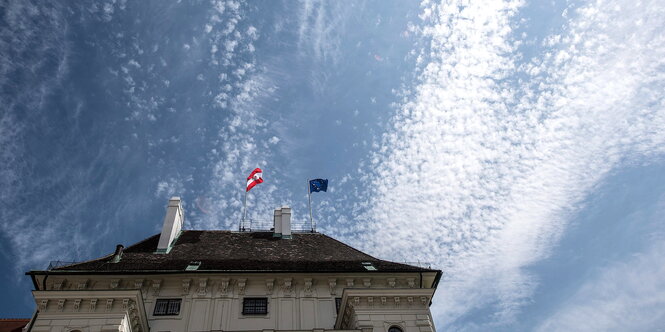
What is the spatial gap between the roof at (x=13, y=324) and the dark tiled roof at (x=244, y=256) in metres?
4.24

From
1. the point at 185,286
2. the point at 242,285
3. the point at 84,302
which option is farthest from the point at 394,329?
the point at 84,302

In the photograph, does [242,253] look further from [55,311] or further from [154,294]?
[55,311]

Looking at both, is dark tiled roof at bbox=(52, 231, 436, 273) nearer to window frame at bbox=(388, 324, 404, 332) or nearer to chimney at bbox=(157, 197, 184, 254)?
chimney at bbox=(157, 197, 184, 254)

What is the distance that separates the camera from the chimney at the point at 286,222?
34.2m

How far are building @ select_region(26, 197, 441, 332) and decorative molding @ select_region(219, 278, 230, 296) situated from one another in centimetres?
5

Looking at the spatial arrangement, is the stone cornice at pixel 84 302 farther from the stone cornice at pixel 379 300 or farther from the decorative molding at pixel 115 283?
the stone cornice at pixel 379 300

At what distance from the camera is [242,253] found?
2988 cm

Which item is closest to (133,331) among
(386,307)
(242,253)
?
(242,253)

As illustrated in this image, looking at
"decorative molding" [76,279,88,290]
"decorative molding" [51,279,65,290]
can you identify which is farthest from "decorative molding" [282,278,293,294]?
"decorative molding" [51,279,65,290]

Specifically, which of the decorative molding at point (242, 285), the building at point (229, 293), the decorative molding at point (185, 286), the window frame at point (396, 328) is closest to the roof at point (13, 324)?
the building at point (229, 293)

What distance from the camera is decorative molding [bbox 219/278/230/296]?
26.0m

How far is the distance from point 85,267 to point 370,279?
15.8 metres

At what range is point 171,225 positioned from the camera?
1251 inches

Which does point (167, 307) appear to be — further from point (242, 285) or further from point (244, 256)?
point (244, 256)
